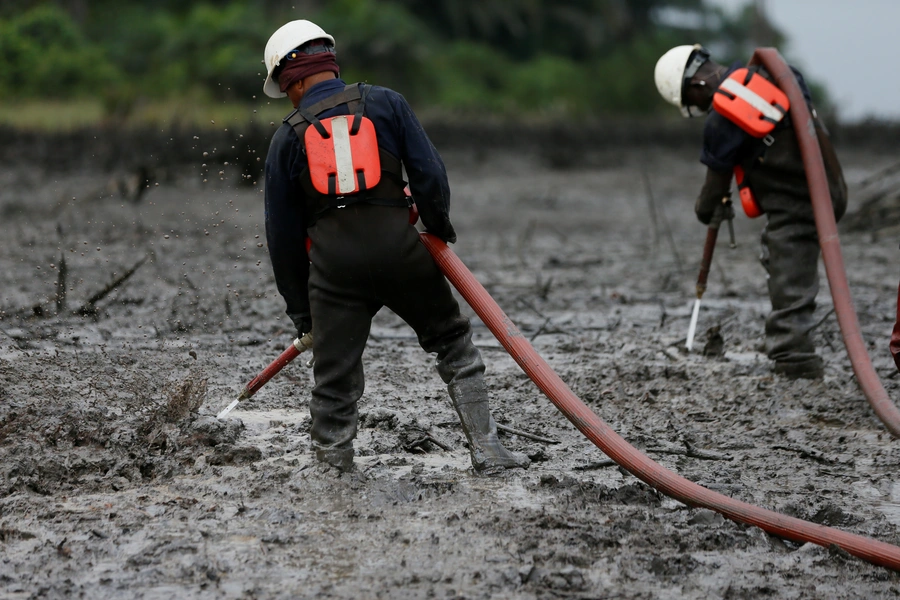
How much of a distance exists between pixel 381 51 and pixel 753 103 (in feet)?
70.1

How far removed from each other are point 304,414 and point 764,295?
196 inches

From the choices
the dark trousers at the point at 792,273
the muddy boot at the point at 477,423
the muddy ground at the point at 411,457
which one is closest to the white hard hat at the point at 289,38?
the muddy boot at the point at 477,423

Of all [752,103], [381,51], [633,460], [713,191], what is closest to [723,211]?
[713,191]

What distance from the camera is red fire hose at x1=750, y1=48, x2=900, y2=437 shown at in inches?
194

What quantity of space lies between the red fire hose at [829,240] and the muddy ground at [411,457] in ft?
1.00

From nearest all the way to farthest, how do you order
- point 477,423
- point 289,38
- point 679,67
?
point 289,38 < point 477,423 < point 679,67

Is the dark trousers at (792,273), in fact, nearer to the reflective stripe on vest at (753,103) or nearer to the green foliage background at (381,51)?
the reflective stripe on vest at (753,103)

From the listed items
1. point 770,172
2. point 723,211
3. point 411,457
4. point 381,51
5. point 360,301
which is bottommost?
point 411,457

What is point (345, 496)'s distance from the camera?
166 inches

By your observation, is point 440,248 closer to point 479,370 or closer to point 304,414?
point 479,370

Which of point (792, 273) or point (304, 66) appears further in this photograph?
point (792, 273)

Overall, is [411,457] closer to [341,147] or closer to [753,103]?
[341,147]

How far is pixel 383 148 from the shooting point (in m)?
4.24

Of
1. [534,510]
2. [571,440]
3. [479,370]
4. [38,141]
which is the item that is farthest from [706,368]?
[38,141]
